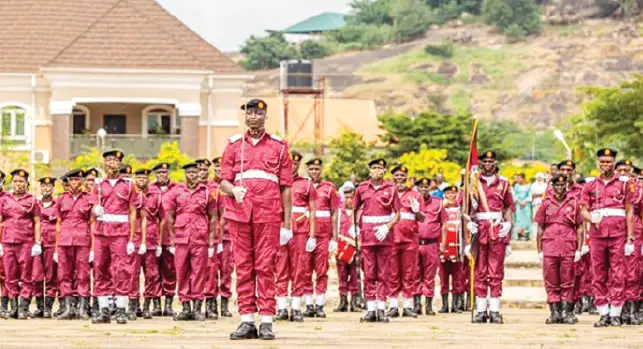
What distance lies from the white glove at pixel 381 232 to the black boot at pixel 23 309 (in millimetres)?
4787

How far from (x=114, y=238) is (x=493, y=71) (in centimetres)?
15907

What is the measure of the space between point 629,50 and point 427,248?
161200mm

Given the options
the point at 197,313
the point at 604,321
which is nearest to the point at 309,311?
the point at 197,313

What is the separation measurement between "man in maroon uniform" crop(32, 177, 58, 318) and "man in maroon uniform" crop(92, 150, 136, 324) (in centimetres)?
258

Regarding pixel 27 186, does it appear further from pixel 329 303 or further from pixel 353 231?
pixel 329 303

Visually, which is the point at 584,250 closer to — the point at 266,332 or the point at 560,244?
the point at 560,244

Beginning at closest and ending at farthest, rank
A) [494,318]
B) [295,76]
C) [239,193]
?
[239,193] → [494,318] → [295,76]

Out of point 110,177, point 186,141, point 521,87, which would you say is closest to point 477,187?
point 110,177

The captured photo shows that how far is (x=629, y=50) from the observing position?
184m

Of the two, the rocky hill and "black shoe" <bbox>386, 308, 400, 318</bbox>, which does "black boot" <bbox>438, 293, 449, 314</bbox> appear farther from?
the rocky hill

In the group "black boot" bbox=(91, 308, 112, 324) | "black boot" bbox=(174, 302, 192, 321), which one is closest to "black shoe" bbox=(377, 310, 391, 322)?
"black boot" bbox=(174, 302, 192, 321)

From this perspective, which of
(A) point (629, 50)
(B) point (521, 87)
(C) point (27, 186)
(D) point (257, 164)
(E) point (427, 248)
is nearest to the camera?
(D) point (257, 164)

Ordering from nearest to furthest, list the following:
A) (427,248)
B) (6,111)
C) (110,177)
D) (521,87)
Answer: (110,177)
(427,248)
(6,111)
(521,87)

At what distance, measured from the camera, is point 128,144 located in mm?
62875
